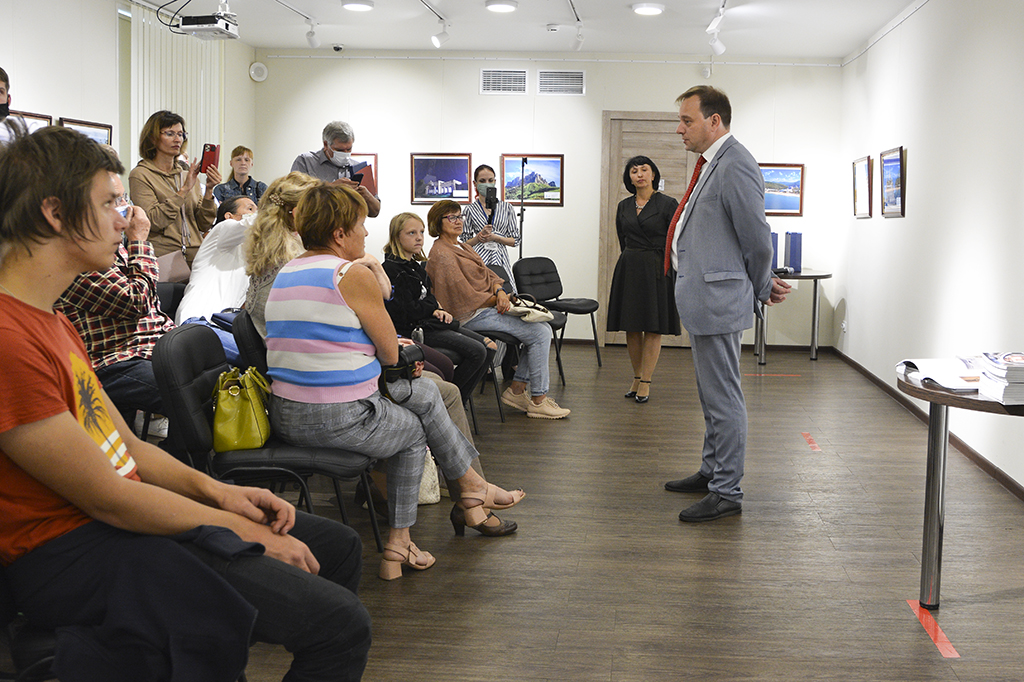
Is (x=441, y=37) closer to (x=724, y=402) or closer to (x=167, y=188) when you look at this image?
(x=167, y=188)

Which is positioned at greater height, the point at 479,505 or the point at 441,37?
the point at 441,37

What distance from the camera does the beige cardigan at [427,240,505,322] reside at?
555 centimetres

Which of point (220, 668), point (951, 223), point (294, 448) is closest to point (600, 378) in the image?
point (951, 223)

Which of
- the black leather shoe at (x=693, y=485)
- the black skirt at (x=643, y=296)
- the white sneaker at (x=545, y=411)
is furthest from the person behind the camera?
the black skirt at (x=643, y=296)

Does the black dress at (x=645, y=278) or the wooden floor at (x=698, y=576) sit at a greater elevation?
the black dress at (x=645, y=278)

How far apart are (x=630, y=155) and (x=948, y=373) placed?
279 inches

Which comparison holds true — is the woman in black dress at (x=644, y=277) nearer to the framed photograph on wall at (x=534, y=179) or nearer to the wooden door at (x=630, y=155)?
the wooden door at (x=630, y=155)

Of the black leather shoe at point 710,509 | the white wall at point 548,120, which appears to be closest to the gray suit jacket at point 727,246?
the black leather shoe at point 710,509

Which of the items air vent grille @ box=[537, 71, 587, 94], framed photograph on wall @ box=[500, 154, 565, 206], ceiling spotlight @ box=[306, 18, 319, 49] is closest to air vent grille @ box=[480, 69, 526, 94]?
air vent grille @ box=[537, 71, 587, 94]

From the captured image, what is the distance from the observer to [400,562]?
317cm

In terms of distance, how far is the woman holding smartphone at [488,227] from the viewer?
7250 millimetres

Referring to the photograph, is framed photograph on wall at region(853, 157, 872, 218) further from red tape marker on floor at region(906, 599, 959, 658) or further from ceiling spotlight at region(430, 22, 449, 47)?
red tape marker on floor at region(906, 599, 959, 658)

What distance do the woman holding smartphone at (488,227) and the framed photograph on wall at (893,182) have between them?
3002 mm

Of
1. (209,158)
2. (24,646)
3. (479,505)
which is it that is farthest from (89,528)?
(209,158)
